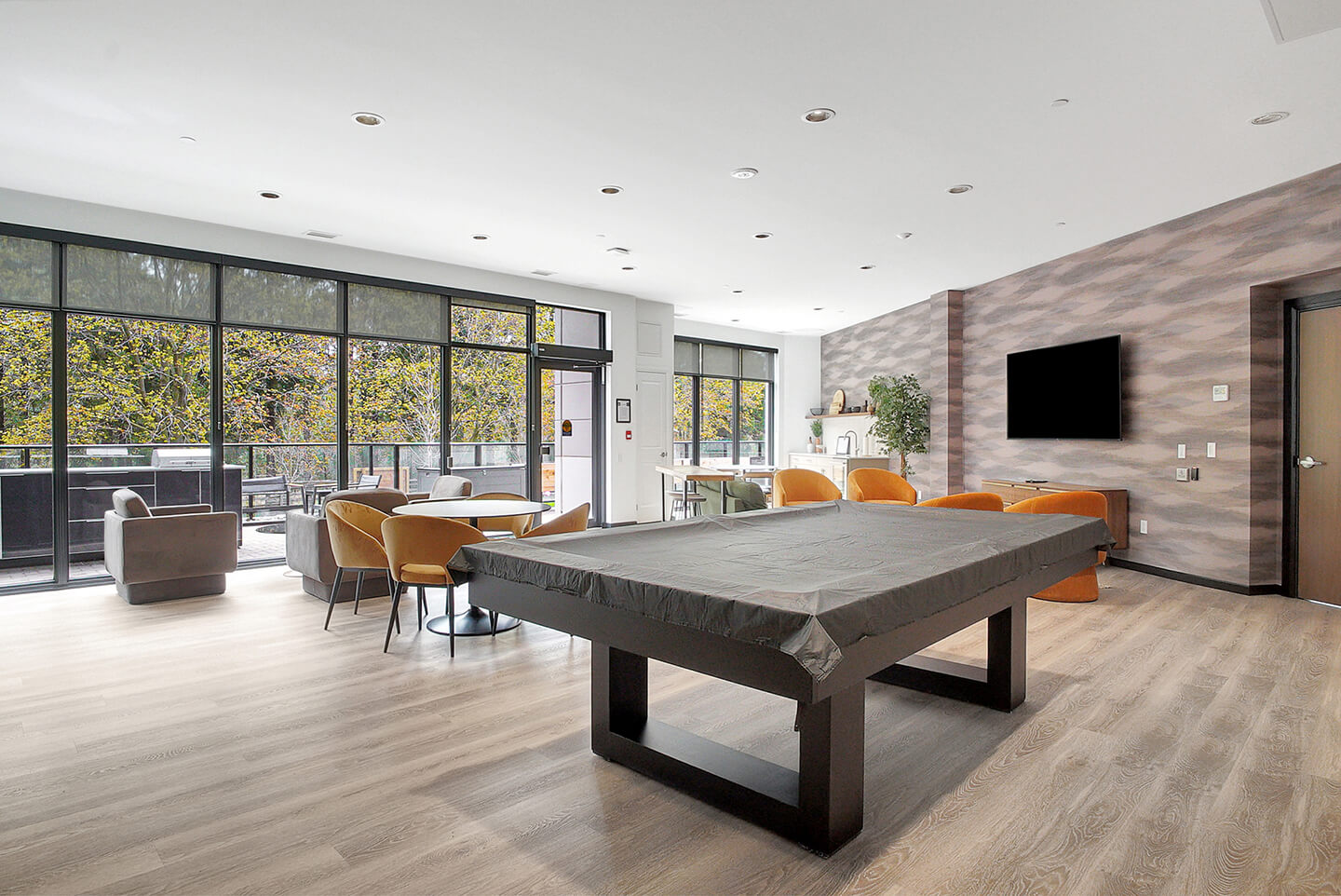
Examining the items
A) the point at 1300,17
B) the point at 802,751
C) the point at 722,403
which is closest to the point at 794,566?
the point at 802,751

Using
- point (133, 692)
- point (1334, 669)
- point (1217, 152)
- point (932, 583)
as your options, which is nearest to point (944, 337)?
point (1217, 152)

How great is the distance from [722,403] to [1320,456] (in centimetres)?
681

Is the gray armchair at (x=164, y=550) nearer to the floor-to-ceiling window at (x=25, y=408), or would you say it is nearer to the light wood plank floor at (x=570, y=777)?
the floor-to-ceiling window at (x=25, y=408)

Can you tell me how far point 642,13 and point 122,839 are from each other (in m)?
→ 3.33

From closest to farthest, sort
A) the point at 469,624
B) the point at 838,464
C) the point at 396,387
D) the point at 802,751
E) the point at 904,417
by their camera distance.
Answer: the point at 802,751, the point at 469,624, the point at 396,387, the point at 904,417, the point at 838,464

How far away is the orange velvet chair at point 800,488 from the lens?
6.34 meters

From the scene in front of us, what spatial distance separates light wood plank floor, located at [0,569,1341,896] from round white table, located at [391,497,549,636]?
0.90 feet

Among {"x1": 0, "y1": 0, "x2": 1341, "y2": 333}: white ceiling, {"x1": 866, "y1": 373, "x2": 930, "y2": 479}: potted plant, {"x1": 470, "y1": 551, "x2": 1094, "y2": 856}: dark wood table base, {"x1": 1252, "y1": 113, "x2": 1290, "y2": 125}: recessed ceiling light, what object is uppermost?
{"x1": 1252, "y1": 113, "x2": 1290, "y2": 125}: recessed ceiling light

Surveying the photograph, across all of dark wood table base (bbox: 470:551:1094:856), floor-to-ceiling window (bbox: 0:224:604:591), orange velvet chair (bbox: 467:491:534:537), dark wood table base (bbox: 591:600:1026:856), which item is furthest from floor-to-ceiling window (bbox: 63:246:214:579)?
dark wood table base (bbox: 591:600:1026:856)

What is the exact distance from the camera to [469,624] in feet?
14.7

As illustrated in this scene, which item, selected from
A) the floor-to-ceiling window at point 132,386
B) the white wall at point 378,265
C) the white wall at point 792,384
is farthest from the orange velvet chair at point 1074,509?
the floor-to-ceiling window at point 132,386

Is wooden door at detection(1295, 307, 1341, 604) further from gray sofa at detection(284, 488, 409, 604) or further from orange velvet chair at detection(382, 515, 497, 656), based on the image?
gray sofa at detection(284, 488, 409, 604)

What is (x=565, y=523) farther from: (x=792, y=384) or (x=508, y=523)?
(x=792, y=384)

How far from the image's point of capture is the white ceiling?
303 centimetres
